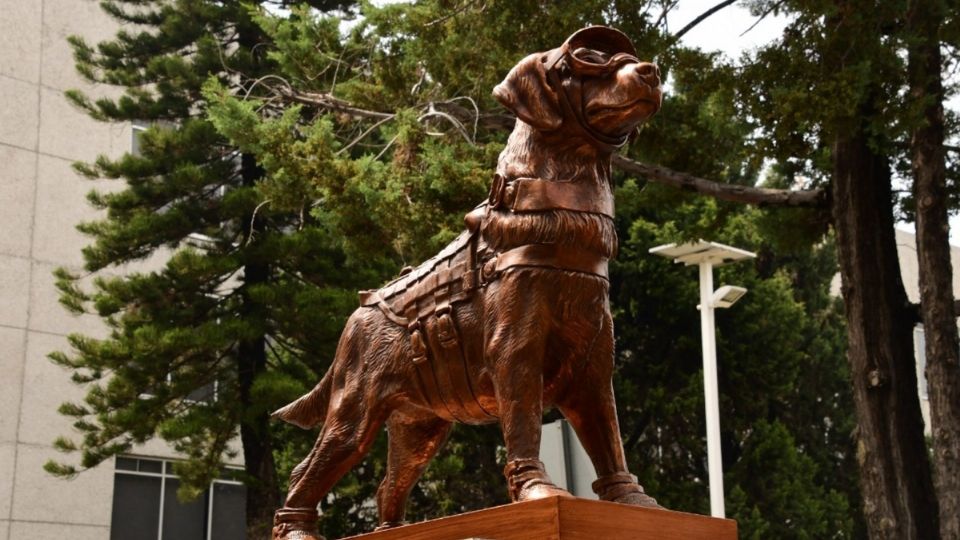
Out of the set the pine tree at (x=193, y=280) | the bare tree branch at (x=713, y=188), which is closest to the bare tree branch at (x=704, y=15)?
the bare tree branch at (x=713, y=188)

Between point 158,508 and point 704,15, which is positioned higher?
point 704,15

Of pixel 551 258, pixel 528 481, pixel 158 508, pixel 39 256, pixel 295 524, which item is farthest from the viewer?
pixel 158 508

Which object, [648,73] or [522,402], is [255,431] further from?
[648,73]

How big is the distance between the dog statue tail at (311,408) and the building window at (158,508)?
14.6 meters

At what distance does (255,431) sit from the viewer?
16344mm

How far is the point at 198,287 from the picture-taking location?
1708 cm

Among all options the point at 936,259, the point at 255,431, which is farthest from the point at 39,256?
the point at 936,259

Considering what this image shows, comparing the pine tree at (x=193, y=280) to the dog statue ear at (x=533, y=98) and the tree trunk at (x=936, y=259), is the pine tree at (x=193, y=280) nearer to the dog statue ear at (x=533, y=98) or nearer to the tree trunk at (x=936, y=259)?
the tree trunk at (x=936, y=259)

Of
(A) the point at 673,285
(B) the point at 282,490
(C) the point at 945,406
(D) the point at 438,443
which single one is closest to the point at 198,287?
(B) the point at 282,490

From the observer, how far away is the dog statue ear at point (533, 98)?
397cm

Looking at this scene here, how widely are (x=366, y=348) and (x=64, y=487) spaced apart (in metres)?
15.3

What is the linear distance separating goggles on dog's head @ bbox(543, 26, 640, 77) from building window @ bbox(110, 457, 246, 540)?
1582 centimetres

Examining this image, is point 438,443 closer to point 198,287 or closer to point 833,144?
point 833,144

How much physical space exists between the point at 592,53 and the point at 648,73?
0.23 m
